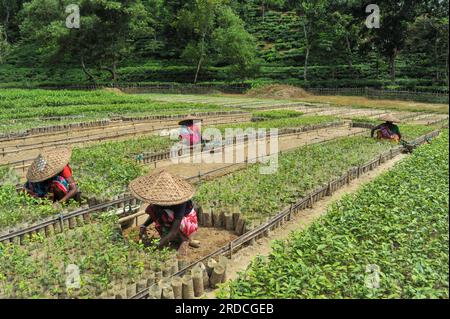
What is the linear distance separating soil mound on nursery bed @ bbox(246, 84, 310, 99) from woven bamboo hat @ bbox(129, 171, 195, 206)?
3667cm

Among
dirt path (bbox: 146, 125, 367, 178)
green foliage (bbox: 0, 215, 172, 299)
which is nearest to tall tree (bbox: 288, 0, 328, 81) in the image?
dirt path (bbox: 146, 125, 367, 178)

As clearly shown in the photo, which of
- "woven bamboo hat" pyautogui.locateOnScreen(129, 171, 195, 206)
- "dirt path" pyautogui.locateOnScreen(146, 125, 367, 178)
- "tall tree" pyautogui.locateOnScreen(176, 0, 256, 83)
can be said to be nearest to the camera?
"woven bamboo hat" pyautogui.locateOnScreen(129, 171, 195, 206)

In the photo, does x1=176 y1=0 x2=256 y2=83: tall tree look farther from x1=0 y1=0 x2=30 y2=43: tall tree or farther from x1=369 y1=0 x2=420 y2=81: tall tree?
x1=0 y1=0 x2=30 y2=43: tall tree

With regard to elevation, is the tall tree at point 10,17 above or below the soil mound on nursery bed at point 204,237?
above

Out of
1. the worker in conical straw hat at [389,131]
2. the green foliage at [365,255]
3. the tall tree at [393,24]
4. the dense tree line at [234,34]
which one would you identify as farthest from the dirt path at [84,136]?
the tall tree at [393,24]

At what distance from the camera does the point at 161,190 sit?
7.10 metres

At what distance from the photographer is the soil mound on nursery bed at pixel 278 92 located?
4331 centimetres

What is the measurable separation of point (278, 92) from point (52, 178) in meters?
36.5

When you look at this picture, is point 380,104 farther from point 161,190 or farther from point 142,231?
point 161,190

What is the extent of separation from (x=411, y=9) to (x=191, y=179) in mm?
38578

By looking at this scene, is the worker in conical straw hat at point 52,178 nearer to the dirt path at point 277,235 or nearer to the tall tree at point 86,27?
the dirt path at point 277,235

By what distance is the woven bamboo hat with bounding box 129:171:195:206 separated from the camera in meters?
7.00

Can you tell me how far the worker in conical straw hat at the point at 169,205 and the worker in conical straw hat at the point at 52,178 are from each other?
239cm
